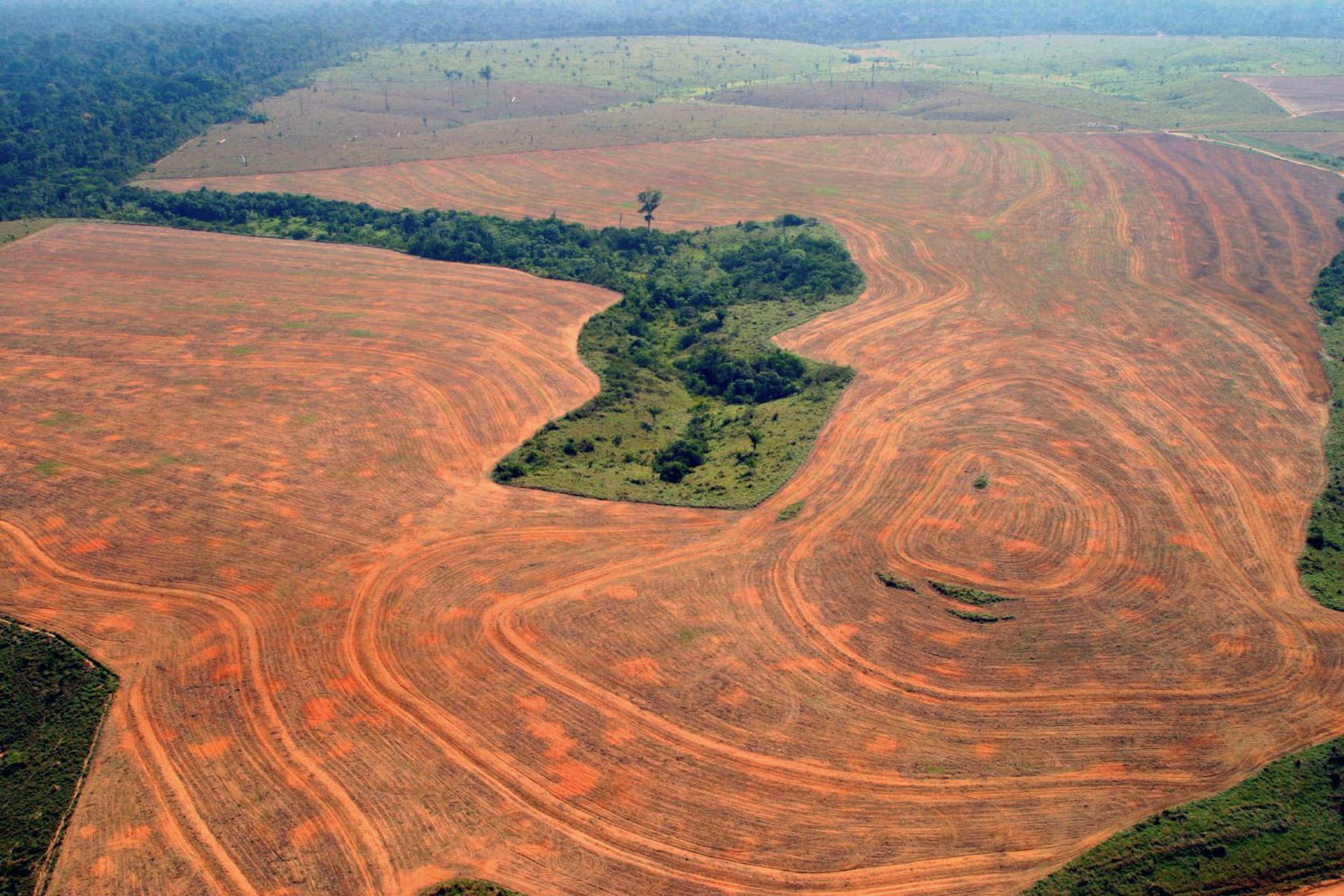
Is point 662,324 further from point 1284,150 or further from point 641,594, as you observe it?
point 1284,150

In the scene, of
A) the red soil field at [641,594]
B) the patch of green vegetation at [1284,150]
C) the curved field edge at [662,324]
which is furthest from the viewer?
the patch of green vegetation at [1284,150]

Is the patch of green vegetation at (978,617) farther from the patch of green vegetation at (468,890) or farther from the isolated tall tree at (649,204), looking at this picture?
the isolated tall tree at (649,204)

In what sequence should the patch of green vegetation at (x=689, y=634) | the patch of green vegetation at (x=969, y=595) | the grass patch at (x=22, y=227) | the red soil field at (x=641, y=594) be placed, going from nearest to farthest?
1. the red soil field at (x=641, y=594)
2. the patch of green vegetation at (x=689, y=634)
3. the patch of green vegetation at (x=969, y=595)
4. the grass patch at (x=22, y=227)

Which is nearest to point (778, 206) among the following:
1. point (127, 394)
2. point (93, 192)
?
point (127, 394)

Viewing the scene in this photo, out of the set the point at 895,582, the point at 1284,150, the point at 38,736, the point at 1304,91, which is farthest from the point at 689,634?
the point at 1304,91

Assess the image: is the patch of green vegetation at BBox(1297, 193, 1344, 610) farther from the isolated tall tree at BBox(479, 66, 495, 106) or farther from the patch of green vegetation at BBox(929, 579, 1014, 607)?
the isolated tall tree at BBox(479, 66, 495, 106)

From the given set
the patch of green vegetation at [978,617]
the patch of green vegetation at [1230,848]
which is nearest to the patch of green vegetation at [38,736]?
the patch of green vegetation at [1230,848]

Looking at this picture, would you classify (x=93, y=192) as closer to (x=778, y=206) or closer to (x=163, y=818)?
(x=778, y=206)
